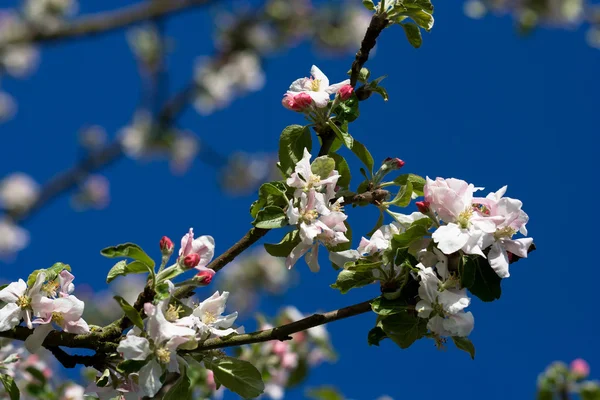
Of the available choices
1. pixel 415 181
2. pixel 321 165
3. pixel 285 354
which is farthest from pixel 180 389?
pixel 285 354

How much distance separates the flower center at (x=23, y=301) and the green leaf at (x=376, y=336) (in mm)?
548

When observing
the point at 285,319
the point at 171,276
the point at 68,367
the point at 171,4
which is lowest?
the point at 68,367

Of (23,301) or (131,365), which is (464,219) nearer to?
(131,365)

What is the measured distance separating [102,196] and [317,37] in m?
3.16

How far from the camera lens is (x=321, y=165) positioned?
124 cm

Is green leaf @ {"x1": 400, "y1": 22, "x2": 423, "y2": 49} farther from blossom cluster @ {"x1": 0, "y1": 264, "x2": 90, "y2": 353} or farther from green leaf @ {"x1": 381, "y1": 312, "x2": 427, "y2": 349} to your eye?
blossom cluster @ {"x1": 0, "y1": 264, "x2": 90, "y2": 353}

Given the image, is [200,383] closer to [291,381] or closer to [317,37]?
[291,381]

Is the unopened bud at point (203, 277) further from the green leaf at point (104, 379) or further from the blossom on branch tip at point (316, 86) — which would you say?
the blossom on branch tip at point (316, 86)

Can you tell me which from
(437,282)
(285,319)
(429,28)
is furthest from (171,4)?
(437,282)

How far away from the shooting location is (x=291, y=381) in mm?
3102

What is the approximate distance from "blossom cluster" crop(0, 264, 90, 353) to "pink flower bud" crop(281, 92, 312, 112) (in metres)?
0.47

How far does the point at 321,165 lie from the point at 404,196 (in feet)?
0.53

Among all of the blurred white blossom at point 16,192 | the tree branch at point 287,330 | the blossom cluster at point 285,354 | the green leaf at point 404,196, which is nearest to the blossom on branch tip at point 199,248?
the tree branch at point 287,330

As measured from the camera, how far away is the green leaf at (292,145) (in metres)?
1.30
